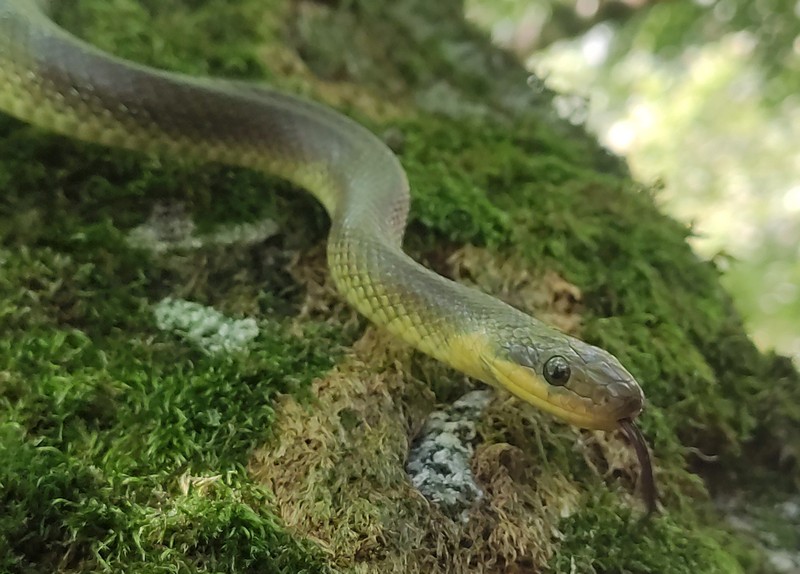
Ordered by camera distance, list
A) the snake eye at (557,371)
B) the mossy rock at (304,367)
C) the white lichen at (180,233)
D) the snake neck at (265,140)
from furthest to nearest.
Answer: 1. the white lichen at (180,233)
2. the snake neck at (265,140)
3. the snake eye at (557,371)
4. the mossy rock at (304,367)

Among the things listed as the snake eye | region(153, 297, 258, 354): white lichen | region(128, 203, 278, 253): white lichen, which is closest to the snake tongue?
the snake eye

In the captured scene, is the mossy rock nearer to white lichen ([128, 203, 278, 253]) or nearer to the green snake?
white lichen ([128, 203, 278, 253])

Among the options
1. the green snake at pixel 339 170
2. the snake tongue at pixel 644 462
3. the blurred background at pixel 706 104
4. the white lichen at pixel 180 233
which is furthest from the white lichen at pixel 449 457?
the blurred background at pixel 706 104

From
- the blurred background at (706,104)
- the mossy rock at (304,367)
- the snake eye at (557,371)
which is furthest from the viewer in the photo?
the blurred background at (706,104)

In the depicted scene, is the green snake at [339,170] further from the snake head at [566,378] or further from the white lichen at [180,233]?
the white lichen at [180,233]

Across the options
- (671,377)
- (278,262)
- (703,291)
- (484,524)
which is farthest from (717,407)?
(278,262)

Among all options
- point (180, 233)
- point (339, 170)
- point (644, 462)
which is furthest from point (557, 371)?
point (180, 233)
